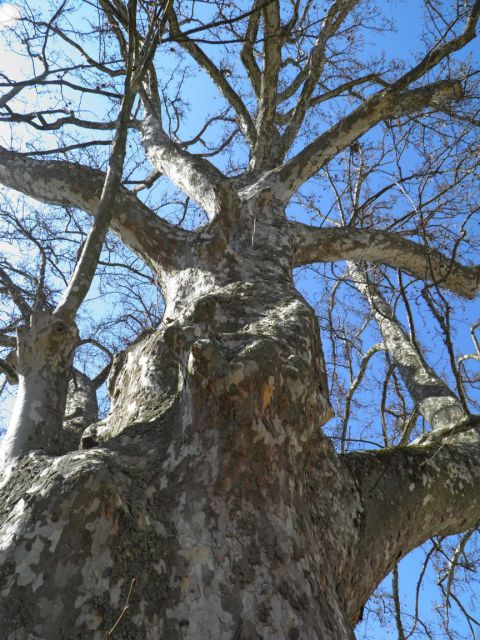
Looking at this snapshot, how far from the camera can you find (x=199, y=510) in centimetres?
141

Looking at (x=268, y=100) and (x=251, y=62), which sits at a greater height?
(x=251, y=62)

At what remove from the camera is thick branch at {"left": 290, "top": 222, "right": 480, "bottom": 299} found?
3.80m

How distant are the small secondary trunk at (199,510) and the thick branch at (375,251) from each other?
174 centimetres

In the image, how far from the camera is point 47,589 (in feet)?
3.72

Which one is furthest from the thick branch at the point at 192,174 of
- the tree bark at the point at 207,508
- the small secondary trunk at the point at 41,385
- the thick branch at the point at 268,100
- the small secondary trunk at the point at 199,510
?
the small secondary trunk at the point at 41,385

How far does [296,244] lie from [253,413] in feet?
Result: 7.15

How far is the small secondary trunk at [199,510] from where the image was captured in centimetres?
117

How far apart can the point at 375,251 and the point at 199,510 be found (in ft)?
10.2

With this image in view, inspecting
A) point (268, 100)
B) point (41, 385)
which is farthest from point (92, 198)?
point (268, 100)

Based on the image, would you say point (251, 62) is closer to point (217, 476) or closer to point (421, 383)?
point (421, 383)

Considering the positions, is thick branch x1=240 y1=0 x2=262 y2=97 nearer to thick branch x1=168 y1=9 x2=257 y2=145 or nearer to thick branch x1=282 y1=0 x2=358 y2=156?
thick branch x1=168 y1=9 x2=257 y2=145

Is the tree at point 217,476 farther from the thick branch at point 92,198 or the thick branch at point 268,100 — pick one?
the thick branch at point 268,100

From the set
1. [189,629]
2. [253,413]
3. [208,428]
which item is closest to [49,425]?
[208,428]

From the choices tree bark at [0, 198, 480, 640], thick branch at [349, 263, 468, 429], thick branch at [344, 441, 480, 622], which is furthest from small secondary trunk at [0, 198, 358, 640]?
thick branch at [349, 263, 468, 429]
